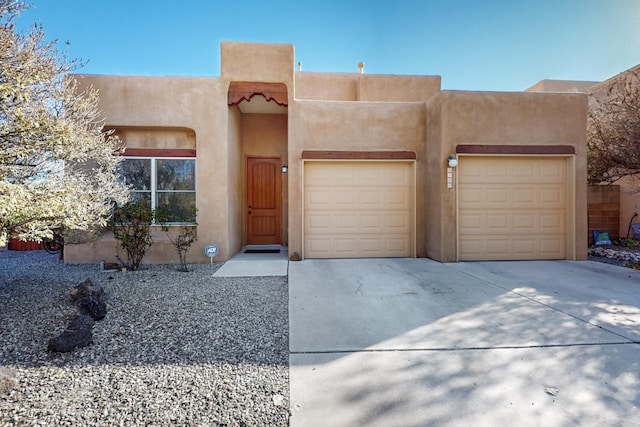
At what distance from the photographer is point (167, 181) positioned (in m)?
6.88

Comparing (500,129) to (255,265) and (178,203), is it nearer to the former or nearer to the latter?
(255,265)

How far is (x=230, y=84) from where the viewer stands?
269 inches

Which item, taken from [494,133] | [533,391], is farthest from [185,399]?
[494,133]

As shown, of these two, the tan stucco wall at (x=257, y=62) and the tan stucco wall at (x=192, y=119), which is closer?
the tan stucco wall at (x=192, y=119)

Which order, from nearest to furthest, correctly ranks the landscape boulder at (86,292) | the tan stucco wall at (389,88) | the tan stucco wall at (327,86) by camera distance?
the landscape boulder at (86,292) → the tan stucco wall at (389,88) → the tan stucco wall at (327,86)

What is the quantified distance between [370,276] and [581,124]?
605 centimetres

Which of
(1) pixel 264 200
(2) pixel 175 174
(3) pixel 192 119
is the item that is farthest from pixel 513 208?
(2) pixel 175 174

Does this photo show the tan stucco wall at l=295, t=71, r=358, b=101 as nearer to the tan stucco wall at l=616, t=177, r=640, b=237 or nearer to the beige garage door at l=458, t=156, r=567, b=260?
the beige garage door at l=458, t=156, r=567, b=260

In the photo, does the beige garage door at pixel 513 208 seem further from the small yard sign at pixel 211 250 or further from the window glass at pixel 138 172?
the window glass at pixel 138 172

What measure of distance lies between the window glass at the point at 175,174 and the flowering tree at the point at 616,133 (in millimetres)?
10136

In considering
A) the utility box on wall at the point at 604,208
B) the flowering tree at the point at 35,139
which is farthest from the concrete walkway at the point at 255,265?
the utility box on wall at the point at 604,208

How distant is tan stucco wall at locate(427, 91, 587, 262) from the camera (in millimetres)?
6523

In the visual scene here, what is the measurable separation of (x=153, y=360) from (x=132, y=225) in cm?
415

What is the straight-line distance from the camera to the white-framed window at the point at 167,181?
682 cm
